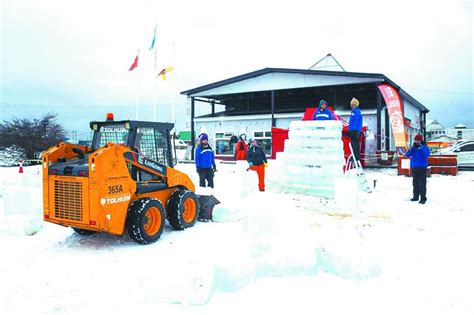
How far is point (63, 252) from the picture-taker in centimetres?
511

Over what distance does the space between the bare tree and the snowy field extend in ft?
56.1

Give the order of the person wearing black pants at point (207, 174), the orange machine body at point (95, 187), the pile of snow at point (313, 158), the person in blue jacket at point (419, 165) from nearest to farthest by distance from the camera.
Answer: the orange machine body at point (95, 187) → the person in blue jacket at point (419, 165) → the person wearing black pants at point (207, 174) → the pile of snow at point (313, 158)

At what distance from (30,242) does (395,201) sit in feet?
24.9

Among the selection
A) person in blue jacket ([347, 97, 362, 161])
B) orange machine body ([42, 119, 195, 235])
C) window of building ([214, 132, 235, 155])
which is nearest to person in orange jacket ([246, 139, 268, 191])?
person in blue jacket ([347, 97, 362, 161])

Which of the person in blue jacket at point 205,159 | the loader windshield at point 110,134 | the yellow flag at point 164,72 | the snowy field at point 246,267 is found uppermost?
the yellow flag at point 164,72

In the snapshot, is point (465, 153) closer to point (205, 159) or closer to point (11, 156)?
point (205, 159)

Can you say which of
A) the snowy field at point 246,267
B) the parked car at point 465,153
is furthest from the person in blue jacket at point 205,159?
the parked car at point 465,153

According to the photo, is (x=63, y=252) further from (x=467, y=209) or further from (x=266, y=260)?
(x=467, y=209)

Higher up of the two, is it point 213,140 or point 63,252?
point 213,140

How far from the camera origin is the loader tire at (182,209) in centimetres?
605

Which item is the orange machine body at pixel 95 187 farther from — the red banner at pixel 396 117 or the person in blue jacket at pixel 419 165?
the red banner at pixel 396 117

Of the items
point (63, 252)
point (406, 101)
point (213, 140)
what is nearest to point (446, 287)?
point (63, 252)

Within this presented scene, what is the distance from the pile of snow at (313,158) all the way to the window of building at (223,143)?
16.2 meters

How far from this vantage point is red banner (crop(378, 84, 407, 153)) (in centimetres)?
1667
